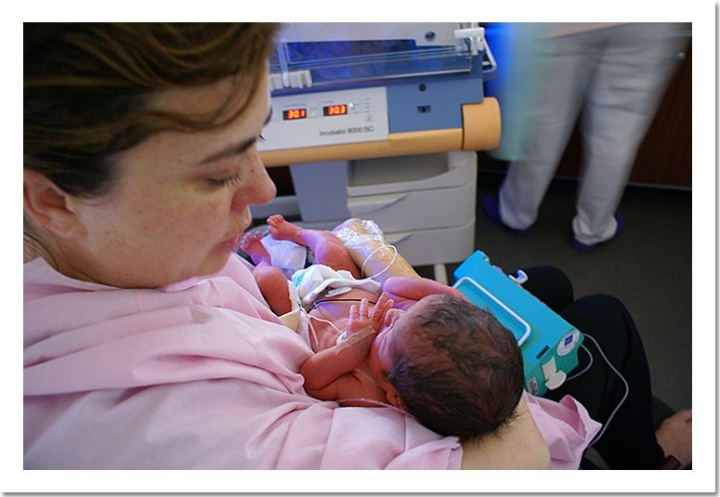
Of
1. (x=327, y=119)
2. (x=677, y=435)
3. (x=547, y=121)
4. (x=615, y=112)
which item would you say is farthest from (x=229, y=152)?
(x=615, y=112)

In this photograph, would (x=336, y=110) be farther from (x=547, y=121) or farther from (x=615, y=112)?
(x=615, y=112)

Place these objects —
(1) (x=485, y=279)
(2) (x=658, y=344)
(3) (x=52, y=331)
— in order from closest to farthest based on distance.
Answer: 1. (3) (x=52, y=331)
2. (1) (x=485, y=279)
3. (2) (x=658, y=344)

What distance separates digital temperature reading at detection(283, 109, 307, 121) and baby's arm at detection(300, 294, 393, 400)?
1.78 ft

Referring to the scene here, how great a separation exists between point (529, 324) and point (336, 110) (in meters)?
0.71

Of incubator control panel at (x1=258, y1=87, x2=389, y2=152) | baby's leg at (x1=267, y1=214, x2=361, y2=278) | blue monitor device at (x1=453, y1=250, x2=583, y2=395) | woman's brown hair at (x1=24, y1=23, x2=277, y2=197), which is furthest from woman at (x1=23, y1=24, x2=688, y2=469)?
incubator control panel at (x1=258, y1=87, x2=389, y2=152)

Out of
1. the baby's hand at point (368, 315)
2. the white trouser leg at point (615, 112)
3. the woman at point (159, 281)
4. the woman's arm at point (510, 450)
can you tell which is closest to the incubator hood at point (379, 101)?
the white trouser leg at point (615, 112)

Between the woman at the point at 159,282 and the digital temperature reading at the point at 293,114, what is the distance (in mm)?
633

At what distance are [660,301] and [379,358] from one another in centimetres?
146

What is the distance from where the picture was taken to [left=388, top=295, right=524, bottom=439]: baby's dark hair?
2.89 ft

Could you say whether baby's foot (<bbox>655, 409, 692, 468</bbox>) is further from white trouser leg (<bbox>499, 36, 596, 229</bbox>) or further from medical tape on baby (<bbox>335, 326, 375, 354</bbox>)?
white trouser leg (<bbox>499, 36, 596, 229</bbox>)

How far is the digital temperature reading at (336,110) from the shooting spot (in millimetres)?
1344
